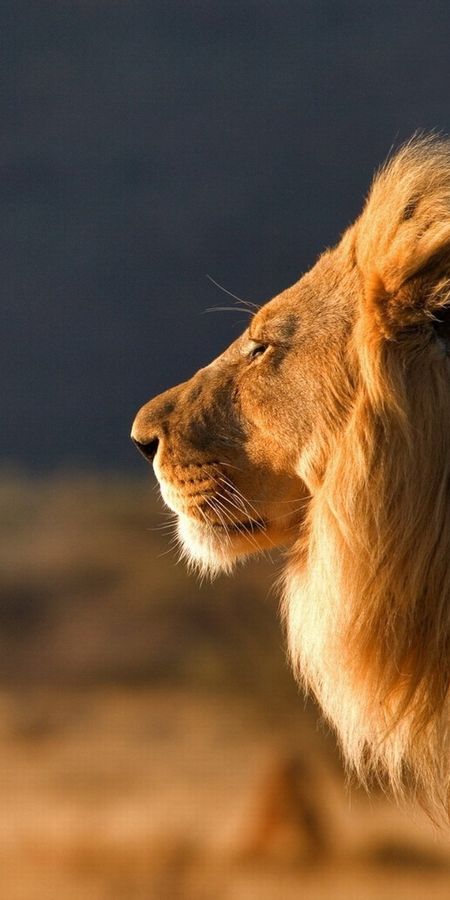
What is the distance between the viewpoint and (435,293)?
1243 mm

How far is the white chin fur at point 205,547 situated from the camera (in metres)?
1.51

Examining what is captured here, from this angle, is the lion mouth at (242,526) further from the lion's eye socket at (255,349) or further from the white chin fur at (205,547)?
the lion's eye socket at (255,349)

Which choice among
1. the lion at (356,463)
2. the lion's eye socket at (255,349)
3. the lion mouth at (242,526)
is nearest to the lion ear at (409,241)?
the lion at (356,463)

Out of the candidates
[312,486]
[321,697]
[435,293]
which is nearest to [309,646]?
[321,697]

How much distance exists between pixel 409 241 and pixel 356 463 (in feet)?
0.73

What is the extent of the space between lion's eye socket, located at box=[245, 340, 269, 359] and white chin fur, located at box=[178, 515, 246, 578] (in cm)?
20

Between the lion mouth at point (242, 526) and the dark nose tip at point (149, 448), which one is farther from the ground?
the dark nose tip at point (149, 448)

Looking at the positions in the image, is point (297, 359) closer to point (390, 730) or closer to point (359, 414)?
point (359, 414)

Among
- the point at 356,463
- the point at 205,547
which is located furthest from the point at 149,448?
the point at 356,463

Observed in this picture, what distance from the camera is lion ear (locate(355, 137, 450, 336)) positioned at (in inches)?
49.0

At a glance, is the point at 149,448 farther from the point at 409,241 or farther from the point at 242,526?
the point at 409,241

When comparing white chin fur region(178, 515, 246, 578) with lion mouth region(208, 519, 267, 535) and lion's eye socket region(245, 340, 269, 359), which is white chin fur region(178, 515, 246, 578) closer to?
lion mouth region(208, 519, 267, 535)

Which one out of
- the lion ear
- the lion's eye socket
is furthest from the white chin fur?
the lion ear

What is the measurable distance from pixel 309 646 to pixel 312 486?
0.19m
